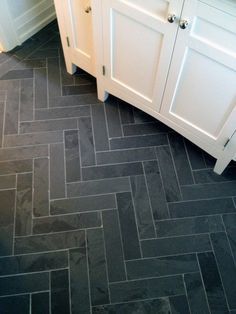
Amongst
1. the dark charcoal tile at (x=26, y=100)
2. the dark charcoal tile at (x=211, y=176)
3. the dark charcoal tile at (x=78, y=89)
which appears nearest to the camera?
the dark charcoal tile at (x=211, y=176)

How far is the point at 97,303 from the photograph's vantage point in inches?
51.5

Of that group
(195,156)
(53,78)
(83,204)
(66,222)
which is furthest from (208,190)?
(53,78)

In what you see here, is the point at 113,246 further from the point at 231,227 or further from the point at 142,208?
the point at 231,227

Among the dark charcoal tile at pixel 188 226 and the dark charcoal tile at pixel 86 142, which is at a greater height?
the dark charcoal tile at pixel 86 142

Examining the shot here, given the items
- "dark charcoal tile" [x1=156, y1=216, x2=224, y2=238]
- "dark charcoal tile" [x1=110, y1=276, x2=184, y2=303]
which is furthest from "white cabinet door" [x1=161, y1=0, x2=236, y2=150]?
"dark charcoal tile" [x1=110, y1=276, x2=184, y2=303]

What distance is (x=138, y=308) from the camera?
130 cm

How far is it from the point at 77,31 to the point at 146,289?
145 centimetres

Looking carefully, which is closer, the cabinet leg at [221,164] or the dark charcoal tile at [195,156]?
the cabinet leg at [221,164]

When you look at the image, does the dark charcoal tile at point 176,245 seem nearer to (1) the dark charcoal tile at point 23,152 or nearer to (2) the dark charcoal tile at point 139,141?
(2) the dark charcoal tile at point 139,141

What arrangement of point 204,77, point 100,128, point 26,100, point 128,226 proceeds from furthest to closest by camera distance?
point 26,100 → point 100,128 → point 128,226 → point 204,77

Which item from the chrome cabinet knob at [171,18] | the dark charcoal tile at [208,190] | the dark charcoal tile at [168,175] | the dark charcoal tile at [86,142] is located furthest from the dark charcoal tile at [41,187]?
the chrome cabinet knob at [171,18]

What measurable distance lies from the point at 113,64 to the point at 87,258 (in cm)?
105

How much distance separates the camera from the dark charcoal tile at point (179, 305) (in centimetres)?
130

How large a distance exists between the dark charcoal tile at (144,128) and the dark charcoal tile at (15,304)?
3.47 feet
